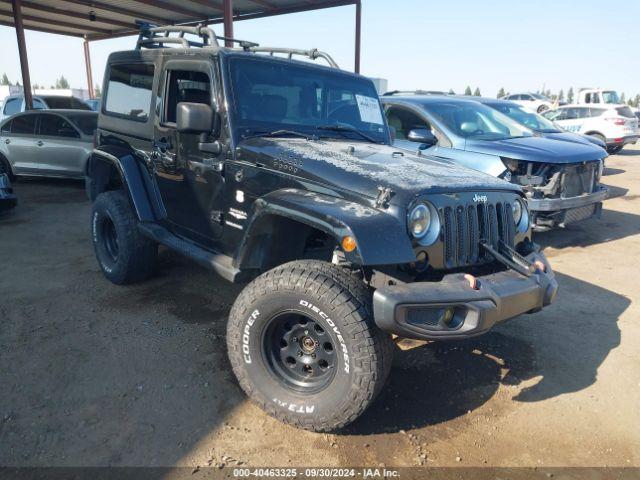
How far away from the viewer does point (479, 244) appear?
2.89m

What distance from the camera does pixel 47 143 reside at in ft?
30.4

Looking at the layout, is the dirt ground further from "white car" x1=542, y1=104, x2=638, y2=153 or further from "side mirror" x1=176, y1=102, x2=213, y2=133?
"white car" x1=542, y1=104, x2=638, y2=153

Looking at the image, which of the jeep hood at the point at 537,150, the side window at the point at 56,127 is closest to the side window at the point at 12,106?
the side window at the point at 56,127

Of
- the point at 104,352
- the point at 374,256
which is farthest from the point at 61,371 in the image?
the point at 374,256

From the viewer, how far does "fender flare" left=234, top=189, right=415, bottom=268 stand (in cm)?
242

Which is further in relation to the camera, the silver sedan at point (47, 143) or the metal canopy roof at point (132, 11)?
the metal canopy roof at point (132, 11)

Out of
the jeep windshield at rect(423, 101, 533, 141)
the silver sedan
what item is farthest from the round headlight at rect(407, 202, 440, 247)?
the silver sedan

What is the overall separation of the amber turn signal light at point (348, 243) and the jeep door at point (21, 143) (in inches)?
353

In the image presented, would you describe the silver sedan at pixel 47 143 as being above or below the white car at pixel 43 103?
below

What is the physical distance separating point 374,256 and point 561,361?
202 centimetres

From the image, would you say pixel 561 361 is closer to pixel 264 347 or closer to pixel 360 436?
pixel 360 436

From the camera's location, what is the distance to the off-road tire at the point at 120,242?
4.37m

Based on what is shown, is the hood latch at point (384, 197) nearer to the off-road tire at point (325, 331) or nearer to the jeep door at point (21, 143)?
the off-road tire at point (325, 331)

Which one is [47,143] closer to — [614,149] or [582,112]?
[582,112]
